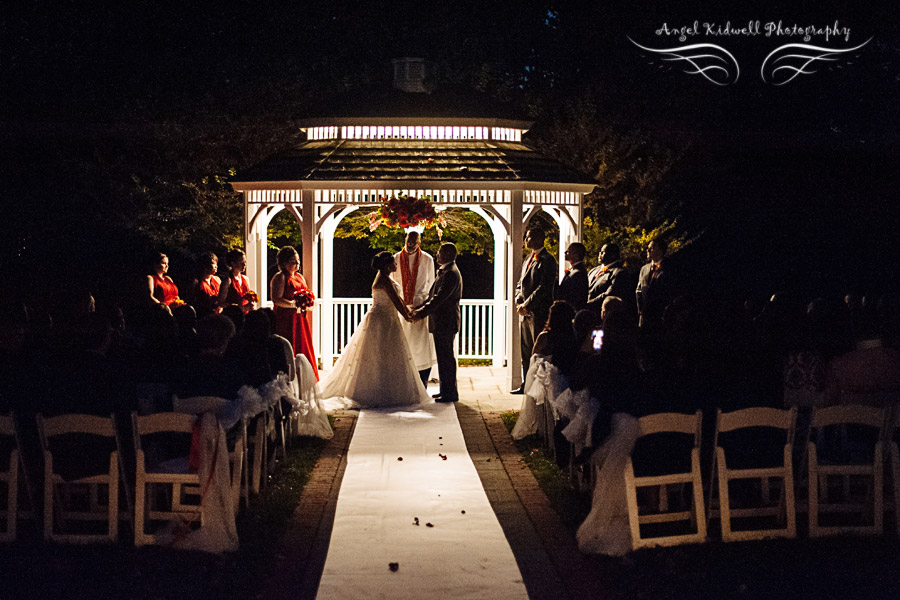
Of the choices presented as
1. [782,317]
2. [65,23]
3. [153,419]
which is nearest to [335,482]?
[153,419]

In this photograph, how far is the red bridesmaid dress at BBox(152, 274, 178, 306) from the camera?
40.0ft

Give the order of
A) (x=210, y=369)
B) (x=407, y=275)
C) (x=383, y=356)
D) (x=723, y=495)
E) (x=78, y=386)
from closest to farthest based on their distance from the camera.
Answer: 1. (x=723, y=495)
2. (x=78, y=386)
3. (x=210, y=369)
4. (x=383, y=356)
5. (x=407, y=275)

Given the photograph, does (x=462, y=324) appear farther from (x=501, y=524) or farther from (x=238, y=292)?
(x=501, y=524)

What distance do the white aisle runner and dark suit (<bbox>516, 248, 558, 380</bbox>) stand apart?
249 cm

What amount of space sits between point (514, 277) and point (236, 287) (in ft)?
11.4

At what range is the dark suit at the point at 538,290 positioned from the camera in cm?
1317

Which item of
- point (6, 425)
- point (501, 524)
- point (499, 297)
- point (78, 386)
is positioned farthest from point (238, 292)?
point (501, 524)

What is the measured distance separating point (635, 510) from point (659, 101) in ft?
64.6

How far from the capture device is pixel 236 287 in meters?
13.1

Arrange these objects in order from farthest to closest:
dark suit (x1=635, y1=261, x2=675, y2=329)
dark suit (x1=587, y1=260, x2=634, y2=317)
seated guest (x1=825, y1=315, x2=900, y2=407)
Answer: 1. dark suit (x1=635, y1=261, x2=675, y2=329)
2. dark suit (x1=587, y1=260, x2=634, y2=317)
3. seated guest (x1=825, y1=315, x2=900, y2=407)

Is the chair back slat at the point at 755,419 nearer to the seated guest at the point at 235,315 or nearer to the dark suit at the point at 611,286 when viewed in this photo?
the seated guest at the point at 235,315

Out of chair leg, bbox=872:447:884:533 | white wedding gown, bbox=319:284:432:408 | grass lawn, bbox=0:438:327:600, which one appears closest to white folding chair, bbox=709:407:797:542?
chair leg, bbox=872:447:884:533

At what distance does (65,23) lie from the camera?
25562 mm

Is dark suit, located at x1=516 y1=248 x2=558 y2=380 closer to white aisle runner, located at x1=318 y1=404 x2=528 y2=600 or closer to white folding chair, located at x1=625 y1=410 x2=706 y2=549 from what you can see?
white aisle runner, located at x1=318 y1=404 x2=528 y2=600
